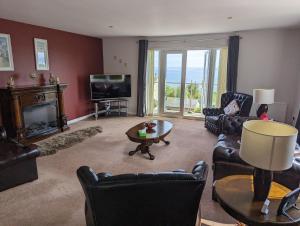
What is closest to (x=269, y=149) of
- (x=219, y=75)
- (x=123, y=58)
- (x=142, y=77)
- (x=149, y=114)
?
(x=219, y=75)

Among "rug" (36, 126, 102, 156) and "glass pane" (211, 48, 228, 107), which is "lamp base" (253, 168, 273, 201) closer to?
"rug" (36, 126, 102, 156)

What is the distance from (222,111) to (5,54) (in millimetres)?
4701

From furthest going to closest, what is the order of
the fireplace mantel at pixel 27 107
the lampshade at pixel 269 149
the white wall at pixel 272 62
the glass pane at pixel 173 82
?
the glass pane at pixel 173 82, the white wall at pixel 272 62, the fireplace mantel at pixel 27 107, the lampshade at pixel 269 149

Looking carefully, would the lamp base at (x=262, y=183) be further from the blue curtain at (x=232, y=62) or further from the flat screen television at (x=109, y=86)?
the flat screen television at (x=109, y=86)

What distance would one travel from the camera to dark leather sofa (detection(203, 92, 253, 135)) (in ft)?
14.8

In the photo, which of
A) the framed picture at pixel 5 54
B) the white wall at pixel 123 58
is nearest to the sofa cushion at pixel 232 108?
the white wall at pixel 123 58

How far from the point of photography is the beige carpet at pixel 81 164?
2.26 m

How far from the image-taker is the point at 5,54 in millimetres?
4031

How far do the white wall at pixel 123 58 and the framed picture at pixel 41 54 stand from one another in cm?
225

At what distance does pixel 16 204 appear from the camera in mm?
2434

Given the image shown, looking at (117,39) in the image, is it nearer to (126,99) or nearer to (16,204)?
(126,99)

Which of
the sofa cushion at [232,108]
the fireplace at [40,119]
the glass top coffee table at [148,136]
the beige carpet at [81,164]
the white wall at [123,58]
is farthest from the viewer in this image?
the white wall at [123,58]

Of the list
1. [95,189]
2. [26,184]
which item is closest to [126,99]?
[26,184]

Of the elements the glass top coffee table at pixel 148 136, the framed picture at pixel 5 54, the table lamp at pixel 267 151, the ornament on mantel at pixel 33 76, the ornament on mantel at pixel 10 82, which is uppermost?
the framed picture at pixel 5 54
